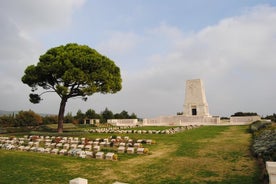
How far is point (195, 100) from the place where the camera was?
49219mm

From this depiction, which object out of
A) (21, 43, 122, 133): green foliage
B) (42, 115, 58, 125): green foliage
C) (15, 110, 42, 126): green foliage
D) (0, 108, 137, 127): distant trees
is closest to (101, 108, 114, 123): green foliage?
(0, 108, 137, 127): distant trees

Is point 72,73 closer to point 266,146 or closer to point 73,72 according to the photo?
point 73,72

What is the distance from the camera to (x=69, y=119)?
159ft

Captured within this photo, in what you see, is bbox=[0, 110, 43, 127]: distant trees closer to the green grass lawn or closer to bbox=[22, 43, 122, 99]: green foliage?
bbox=[22, 43, 122, 99]: green foliage

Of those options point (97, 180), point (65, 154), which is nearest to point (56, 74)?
point (65, 154)

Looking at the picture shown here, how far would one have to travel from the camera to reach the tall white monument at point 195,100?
1906 inches

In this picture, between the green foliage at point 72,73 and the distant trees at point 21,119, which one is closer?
the green foliage at point 72,73

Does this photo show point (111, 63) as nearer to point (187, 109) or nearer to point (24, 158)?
point (24, 158)

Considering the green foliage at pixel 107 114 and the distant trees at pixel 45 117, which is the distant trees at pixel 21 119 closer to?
the distant trees at pixel 45 117

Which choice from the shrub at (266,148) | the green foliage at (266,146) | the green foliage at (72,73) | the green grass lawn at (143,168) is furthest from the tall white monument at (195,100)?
the green grass lawn at (143,168)

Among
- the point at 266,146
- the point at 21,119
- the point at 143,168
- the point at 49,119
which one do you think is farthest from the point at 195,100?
the point at 143,168

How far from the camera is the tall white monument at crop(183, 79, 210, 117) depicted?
48406 millimetres

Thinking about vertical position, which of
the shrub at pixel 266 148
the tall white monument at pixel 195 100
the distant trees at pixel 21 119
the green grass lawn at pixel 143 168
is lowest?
the green grass lawn at pixel 143 168

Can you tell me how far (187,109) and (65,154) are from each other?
3889 centimetres
